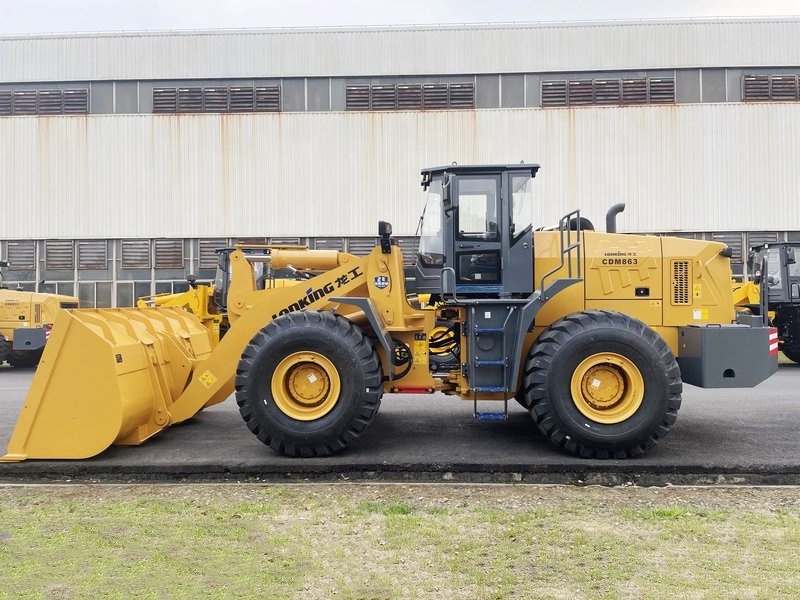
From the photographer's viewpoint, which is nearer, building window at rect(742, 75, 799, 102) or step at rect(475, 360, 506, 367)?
step at rect(475, 360, 506, 367)

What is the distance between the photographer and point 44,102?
70.7 feet

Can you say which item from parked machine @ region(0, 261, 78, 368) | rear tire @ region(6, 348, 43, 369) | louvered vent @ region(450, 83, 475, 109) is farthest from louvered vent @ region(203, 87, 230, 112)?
rear tire @ region(6, 348, 43, 369)

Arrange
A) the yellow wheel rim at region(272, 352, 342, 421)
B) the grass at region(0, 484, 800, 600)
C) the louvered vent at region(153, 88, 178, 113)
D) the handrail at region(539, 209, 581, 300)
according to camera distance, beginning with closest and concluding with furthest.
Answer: the grass at region(0, 484, 800, 600) < the yellow wheel rim at region(272, 352, 342, 421) < the handrail at region(539, 209, 581, 300) < the louvered vent at region(153, 88, 178, 113)

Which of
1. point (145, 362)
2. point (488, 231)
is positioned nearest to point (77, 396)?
point (145, 362)

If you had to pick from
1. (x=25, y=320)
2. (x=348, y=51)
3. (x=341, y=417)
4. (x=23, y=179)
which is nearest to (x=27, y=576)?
(x=341, y=417)

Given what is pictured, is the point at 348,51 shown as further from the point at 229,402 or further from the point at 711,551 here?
the point at 711,551

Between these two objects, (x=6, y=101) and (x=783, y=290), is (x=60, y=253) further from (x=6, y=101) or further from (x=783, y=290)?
(x=783, y=290)

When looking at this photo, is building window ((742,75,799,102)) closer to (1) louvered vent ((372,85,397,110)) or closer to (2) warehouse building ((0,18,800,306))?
(2) warehouse building ((0,18,800,306))

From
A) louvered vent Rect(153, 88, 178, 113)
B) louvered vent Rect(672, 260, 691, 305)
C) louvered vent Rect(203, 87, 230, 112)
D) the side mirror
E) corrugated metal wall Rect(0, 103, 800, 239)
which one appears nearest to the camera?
the side mirror

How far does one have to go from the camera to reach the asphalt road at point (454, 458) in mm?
5328

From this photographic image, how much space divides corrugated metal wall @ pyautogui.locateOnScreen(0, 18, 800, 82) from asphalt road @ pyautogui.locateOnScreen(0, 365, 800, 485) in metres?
16.4

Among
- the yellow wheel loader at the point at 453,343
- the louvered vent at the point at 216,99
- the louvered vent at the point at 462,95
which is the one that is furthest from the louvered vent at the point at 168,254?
the yellow wheel loader at the point at 453,343

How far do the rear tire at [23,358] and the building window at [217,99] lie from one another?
10.0m

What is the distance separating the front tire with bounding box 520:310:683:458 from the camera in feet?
18.2
